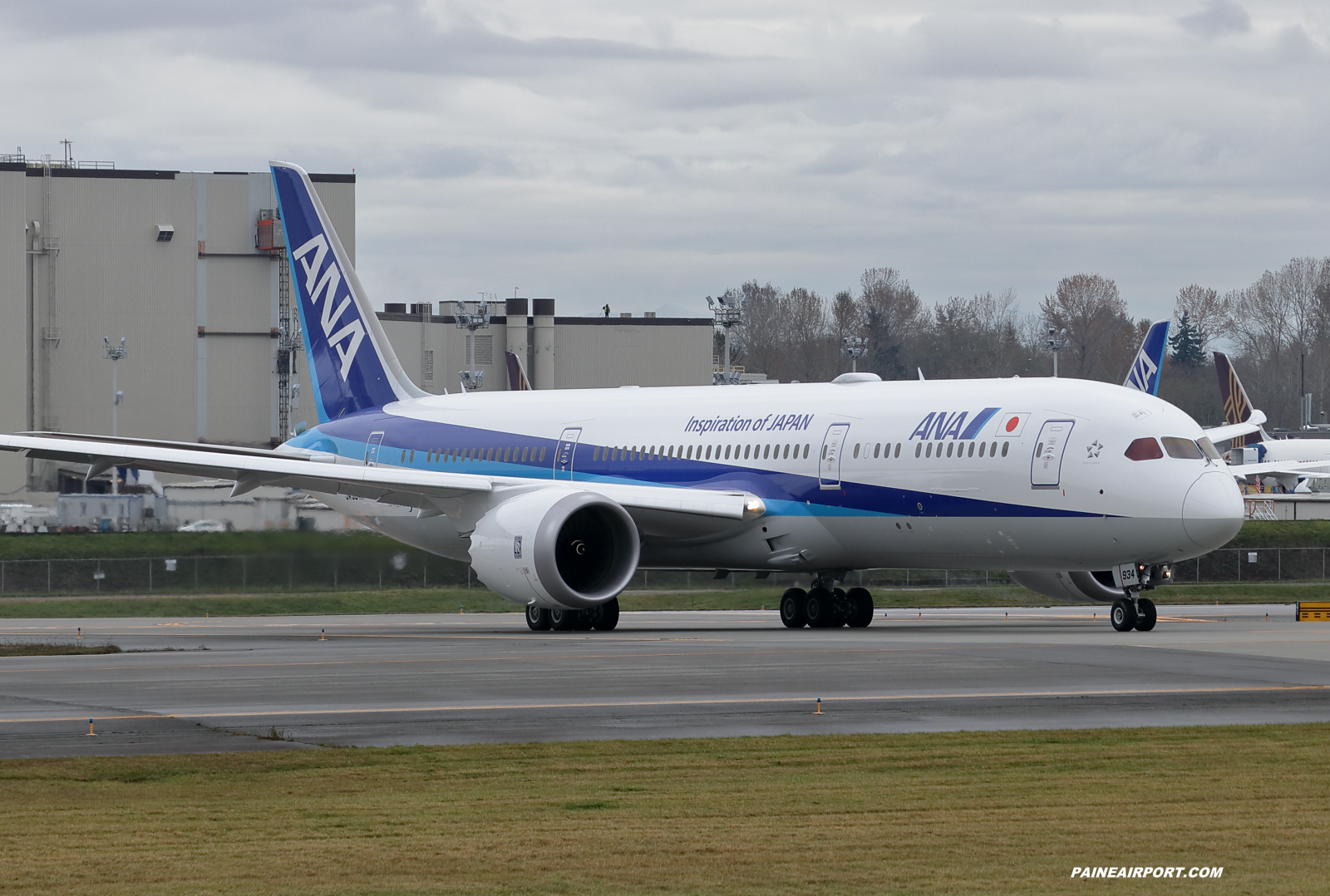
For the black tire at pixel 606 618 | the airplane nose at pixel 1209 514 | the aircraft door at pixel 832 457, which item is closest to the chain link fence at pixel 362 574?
the black tire at pixel 606 618

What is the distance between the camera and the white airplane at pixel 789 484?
2798cm

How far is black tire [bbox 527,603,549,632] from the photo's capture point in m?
31.7

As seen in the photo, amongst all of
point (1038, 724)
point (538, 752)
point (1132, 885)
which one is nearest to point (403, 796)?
point (538, 752)

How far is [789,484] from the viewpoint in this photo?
31.2m

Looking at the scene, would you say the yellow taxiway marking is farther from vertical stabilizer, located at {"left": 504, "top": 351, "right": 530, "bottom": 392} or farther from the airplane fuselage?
vertical stabilizer, located at {"left": 504, "top": 351, "right": 530, "bottom": 392}

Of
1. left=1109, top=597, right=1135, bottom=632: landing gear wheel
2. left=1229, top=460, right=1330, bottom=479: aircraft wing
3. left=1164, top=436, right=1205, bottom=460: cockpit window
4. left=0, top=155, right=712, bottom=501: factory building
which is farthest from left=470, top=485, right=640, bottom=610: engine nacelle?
left=0, top=155, right=712, bottom=501: factory building

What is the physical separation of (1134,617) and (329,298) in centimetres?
1877

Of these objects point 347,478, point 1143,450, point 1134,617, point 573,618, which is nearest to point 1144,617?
point 1134,617

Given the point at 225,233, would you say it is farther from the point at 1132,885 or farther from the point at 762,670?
the point at 1132,885

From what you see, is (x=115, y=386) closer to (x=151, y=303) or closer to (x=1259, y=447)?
(x=151, y=303)

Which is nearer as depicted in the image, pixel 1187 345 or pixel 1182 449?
pixel 1182 449

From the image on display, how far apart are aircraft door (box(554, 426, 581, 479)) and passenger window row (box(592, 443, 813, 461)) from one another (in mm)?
511

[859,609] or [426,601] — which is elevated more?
[859,609]

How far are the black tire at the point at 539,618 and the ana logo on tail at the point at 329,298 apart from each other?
32.2ft
